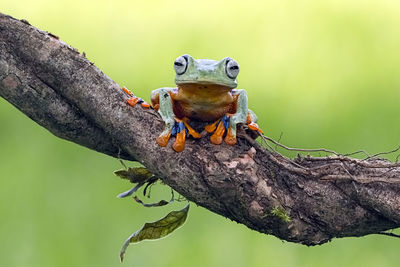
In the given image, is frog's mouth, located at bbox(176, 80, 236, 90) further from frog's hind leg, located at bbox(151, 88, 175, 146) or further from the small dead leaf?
the small dead leaf

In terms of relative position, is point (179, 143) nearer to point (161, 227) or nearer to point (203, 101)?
point (203, 101)

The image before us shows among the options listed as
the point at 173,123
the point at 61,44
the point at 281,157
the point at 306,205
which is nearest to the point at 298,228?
the point at 306,205

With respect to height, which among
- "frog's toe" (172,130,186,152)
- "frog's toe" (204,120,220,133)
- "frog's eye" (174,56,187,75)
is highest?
"frog's eye" (174,56,187,75)

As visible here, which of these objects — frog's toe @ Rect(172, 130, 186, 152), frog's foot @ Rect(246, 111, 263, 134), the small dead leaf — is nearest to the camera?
frog's toe @ Rect(172, 130, 186, 152)

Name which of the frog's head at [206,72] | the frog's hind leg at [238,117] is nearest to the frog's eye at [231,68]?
the frog's head at [206,72]

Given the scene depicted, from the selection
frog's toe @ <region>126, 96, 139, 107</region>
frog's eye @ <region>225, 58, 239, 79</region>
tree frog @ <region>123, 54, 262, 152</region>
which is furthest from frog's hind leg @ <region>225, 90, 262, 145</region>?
frog's toe @ <region>126, 96, 139, 107</region>

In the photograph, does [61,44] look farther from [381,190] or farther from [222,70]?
[381,190]
